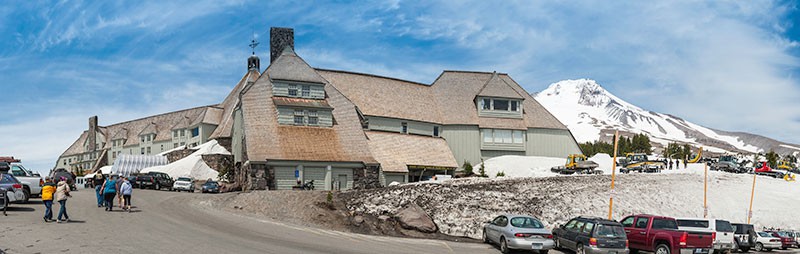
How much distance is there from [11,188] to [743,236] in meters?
37.2

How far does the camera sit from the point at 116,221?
27.4 metres

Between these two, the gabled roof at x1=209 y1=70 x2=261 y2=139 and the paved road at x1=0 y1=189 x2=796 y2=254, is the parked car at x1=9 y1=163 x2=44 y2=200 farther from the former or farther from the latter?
the gabled roof at x1=209 y1=70 x2=261 y2=139

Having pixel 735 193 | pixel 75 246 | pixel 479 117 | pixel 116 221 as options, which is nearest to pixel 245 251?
pixel 75 246

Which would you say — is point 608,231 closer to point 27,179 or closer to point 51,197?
point 51,197

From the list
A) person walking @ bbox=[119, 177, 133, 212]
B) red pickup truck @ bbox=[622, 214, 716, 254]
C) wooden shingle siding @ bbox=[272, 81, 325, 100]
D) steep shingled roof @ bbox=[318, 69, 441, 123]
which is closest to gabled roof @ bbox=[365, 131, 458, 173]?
steep shingled roof @ bbox=[318, 69, 441, 123]

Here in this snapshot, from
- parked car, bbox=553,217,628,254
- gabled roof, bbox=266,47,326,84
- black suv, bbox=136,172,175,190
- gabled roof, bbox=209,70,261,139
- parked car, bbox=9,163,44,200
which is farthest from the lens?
gabled roof, bbox=209,70,261,139

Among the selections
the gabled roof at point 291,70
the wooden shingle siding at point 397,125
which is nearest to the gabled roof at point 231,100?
the gabled roof at point 291,70

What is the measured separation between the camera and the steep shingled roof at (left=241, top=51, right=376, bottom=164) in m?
51.0

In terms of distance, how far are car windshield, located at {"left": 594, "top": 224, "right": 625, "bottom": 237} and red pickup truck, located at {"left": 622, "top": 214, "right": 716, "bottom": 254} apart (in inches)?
85.2

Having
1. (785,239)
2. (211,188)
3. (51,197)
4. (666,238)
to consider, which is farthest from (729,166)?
(51,197)

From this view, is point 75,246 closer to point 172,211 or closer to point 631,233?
point 172,211

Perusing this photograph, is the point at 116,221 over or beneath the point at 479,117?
beneath

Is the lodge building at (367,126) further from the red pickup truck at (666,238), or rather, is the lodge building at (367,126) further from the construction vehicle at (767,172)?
the red pickup truck at (666,238)

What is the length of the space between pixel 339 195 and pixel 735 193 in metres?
31.0
